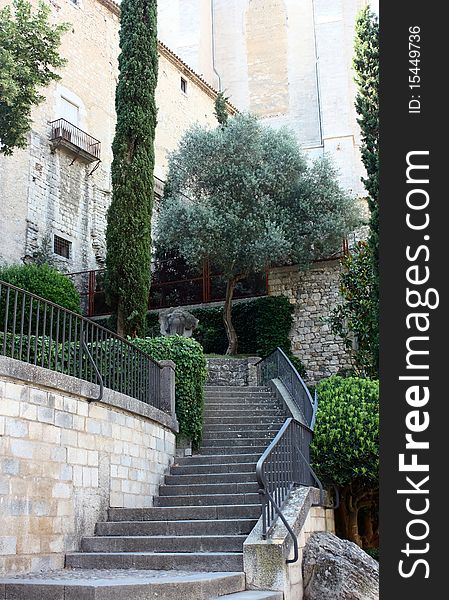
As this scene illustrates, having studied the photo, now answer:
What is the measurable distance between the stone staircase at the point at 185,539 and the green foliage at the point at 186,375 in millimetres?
464

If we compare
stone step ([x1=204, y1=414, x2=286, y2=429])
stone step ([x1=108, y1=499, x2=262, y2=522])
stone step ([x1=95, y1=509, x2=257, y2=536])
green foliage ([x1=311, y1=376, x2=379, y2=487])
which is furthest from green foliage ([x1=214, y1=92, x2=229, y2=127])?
stone step ([x1=95, y1=509, x2=257, y2=536])

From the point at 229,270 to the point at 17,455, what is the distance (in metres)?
11.8

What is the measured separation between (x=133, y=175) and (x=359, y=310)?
6.00 metres

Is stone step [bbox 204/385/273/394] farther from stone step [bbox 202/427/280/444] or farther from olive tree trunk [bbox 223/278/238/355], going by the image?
olive tree trunk [bbox 223/278/238/355]

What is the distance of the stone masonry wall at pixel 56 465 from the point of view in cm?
695

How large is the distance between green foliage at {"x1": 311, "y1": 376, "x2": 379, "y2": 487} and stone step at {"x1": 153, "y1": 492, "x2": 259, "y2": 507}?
158cm

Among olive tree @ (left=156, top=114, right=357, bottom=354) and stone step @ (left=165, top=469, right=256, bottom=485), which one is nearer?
stone step @ (left=165, top=469, right=256, bottom=485)

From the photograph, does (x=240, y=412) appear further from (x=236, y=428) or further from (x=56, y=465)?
(x=56, y=465)

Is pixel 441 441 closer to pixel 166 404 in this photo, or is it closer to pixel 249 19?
pixel 166 404

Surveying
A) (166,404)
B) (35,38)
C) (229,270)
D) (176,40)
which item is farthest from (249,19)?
(166,404)

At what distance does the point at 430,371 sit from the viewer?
167 inches

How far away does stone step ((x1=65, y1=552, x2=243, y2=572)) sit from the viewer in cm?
708

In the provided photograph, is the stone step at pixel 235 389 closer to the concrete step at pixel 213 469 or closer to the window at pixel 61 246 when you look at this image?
the concrete step at pixel 213 469

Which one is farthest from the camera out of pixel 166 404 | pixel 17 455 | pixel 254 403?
pixel 254 403
